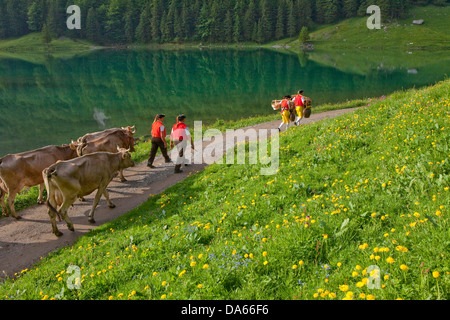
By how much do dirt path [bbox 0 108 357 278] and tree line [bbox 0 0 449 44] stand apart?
17202 cm

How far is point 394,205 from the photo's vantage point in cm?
765

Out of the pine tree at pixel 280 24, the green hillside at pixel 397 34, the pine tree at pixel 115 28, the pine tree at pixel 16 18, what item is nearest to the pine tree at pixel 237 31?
the pine tree at pixel 280 24

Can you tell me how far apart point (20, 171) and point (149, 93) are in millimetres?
45802

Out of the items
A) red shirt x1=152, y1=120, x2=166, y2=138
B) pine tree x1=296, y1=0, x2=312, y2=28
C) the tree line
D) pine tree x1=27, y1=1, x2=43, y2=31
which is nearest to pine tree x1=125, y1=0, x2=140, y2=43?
the tree line

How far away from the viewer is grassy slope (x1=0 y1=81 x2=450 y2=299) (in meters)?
5.90

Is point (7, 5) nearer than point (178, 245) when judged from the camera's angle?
No

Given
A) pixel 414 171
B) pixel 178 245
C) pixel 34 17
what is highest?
pixel 34 17

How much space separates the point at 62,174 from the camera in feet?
41.4

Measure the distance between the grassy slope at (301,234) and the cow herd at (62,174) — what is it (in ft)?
6.51

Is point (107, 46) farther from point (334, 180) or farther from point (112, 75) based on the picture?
point (334, 180)

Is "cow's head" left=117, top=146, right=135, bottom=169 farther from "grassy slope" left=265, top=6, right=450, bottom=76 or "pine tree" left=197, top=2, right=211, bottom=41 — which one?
"pine tree" left=197, top=2, right=211, bottom=41

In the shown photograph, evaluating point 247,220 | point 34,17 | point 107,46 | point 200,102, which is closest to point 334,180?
point 247,220

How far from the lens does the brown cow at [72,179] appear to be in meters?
12.6
